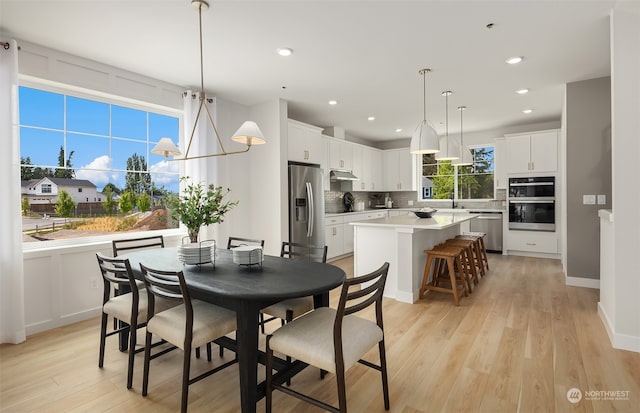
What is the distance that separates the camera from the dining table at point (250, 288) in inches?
68.4

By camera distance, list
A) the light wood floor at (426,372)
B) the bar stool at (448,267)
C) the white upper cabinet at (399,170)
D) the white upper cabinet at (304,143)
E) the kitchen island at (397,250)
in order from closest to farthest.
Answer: the light wood floor at (426,372), the bar stool at (448,267), the kitchen island at (397,250), the white upper cabinet at (304,143), the white upper cabinet at (399,170)

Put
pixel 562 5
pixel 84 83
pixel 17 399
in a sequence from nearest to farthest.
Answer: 1. pixel 17 399
2. pixel 562 5
3. pixel 84 83

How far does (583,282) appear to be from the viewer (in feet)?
14.1

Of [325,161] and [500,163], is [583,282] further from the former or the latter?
[325,161]

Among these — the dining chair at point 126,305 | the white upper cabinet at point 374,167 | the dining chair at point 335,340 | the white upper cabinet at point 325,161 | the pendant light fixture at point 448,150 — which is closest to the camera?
the dining chair at point 335,340

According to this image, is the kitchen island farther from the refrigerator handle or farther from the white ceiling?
the white ceiling

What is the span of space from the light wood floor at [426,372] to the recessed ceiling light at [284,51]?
2733mm

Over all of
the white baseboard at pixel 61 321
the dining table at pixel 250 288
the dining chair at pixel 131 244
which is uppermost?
the dining chair at pixel 131 244

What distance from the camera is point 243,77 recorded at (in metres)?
3.93

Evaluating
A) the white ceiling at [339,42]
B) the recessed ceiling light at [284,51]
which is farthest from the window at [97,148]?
the recessed ceiling light at [284,51]

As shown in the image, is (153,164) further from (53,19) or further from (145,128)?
(53,19)

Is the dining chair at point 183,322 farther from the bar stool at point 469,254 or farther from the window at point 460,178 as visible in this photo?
the window at point 460,178

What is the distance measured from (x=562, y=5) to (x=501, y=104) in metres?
2.82

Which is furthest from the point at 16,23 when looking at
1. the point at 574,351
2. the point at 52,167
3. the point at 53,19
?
the point at 574,351
